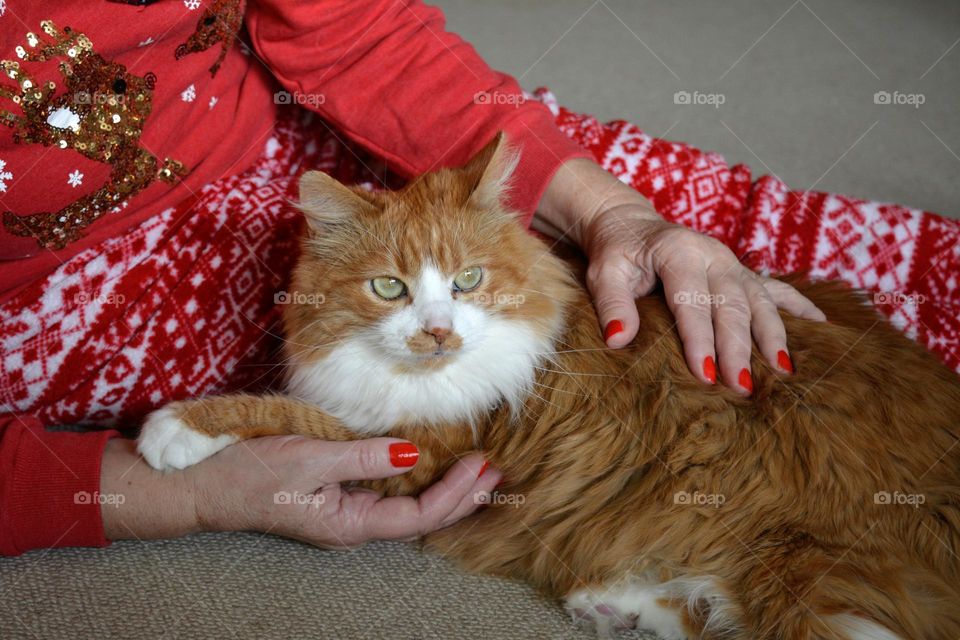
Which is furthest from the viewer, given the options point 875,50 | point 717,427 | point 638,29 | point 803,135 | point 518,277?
point 638,29

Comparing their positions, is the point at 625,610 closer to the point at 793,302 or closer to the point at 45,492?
the point at 793,302

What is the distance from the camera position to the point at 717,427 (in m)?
1.38

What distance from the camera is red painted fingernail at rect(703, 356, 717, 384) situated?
1.43 metres

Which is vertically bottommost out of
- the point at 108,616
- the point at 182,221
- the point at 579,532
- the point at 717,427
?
the point at 108,616

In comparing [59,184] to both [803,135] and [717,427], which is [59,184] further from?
[803,135]

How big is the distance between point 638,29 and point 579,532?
3559 mm

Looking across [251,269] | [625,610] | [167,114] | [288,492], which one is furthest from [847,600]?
[167,114]

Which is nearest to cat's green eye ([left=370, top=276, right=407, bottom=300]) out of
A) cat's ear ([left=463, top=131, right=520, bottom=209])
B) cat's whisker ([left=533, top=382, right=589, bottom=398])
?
cat's ear ([left=463, top=131, right=520, bottom=209])

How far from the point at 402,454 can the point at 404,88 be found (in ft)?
3.12

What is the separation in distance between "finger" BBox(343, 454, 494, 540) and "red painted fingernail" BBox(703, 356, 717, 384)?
1.55 feet

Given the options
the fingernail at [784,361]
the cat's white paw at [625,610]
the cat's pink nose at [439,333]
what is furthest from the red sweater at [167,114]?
the cat's white paw at [625,610]

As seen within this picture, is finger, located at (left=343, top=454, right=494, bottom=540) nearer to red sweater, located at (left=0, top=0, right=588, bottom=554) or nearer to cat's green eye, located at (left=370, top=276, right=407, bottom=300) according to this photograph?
cat's green eye, located at (left=370, top=276, right=407, bottom=300)

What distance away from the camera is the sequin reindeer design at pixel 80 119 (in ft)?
4.91

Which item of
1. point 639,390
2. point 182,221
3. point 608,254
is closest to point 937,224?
point 608,254
